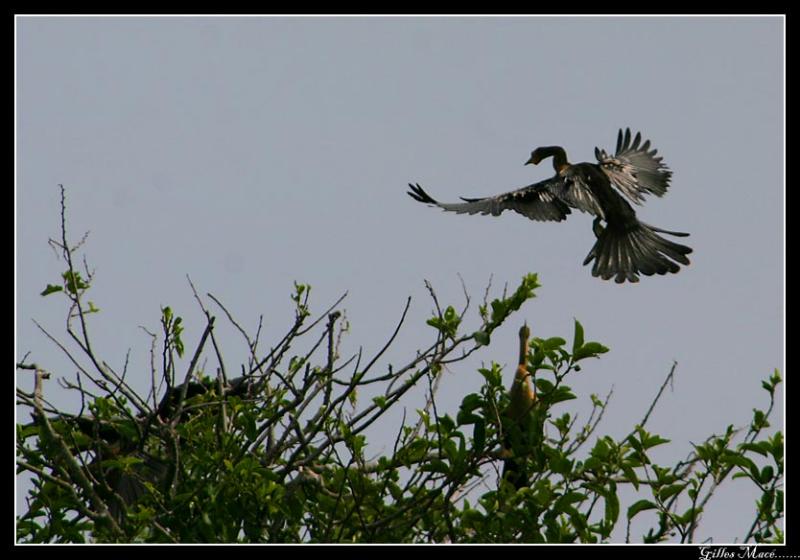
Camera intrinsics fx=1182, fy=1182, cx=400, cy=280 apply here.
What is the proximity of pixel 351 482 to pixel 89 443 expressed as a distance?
1.46 m

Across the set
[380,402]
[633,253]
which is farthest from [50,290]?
[633,253]

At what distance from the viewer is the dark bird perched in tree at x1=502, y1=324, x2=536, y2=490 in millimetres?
5148

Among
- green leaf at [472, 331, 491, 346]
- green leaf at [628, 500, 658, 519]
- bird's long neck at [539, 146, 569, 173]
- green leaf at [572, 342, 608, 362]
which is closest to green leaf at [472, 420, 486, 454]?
green leaf at [472, 331, 491, 346]

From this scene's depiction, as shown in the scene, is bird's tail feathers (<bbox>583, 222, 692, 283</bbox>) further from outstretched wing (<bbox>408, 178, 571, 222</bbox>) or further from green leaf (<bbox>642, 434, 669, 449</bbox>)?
green leaf (<bbox>642, 434, 669, 449</bbox>)

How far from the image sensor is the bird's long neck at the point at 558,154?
868cm

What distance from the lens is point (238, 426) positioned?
5.68m

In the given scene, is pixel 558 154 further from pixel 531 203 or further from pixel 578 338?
pixel 578 338

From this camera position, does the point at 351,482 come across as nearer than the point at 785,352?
Yes

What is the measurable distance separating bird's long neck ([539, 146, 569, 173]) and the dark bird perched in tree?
353cm
